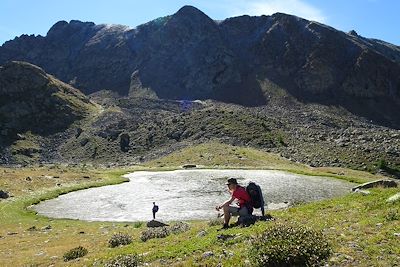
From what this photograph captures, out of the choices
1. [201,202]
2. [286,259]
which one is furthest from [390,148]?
[286,259]

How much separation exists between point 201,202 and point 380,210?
1426 inches

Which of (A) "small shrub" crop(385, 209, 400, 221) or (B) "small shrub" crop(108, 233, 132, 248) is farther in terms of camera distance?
(B) "small shrub" crop(108, 233, 132, 248)

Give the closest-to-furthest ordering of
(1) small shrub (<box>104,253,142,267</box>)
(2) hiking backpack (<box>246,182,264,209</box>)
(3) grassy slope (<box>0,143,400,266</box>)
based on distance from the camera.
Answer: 1. (3) grassy slope (<box>0,143,400,266</box>)
2. (1) small shrub (<box>104,253,142,267</box>)
3. (2) hiking backpack (<box>246,182,264,209</box>)

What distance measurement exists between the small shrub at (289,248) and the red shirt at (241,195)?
6.79 meters

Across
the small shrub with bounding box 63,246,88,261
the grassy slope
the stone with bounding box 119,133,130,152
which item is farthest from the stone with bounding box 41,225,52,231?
the stone with bounding box 119,133,130,152

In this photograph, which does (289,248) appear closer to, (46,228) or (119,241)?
(119,241)

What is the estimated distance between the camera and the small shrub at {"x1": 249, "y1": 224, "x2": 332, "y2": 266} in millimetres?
14508

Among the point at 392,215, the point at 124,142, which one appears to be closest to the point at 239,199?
the point at 392,215

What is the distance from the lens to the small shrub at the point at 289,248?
14508 mm

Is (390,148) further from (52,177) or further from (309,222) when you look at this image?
(309,222)

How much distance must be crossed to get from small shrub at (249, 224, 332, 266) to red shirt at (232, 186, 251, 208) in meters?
6.79

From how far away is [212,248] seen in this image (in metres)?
19.0

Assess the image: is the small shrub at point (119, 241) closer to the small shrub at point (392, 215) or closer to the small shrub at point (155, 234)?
the small shrub at point (155, 234)

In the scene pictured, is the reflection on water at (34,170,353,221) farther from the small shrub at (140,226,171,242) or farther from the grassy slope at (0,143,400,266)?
the small shrub at (140,226,171,242)
